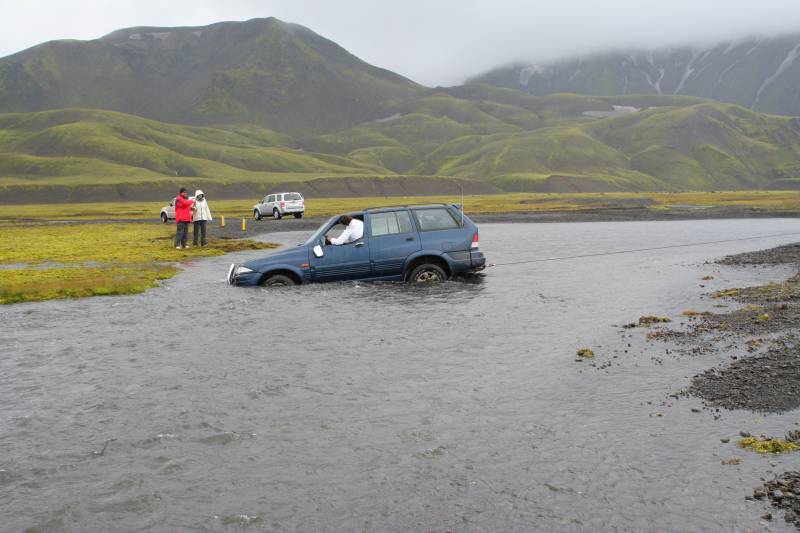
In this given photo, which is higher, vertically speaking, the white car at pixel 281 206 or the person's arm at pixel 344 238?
the white car at pixel 281 206

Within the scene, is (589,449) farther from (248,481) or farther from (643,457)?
(248,481)

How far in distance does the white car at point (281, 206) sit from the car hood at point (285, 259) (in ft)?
139

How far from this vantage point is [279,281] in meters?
18.6

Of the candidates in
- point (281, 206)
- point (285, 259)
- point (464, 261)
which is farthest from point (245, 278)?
point (281, 206)

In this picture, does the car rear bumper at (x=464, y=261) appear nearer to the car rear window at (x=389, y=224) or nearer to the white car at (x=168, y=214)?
the car rear window at (x=389, y=224)

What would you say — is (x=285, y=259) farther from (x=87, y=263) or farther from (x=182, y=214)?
(x=182, y=214)

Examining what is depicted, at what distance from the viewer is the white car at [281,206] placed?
6091 cm

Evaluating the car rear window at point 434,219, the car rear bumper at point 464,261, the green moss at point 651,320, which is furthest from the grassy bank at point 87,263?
the green moss at point 651,320

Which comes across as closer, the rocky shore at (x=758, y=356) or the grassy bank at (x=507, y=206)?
the rocky shore at (x=758, y=356)

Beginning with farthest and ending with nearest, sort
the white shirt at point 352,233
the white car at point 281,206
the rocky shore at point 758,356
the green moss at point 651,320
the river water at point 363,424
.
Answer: the white car at point 281,206 → the white shirt at point 352,233 → the green moss at point 651,320 → the rocky shore at point 758,356 → the river water at point 363,424

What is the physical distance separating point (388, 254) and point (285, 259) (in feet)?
8.65

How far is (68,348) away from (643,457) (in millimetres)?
9828

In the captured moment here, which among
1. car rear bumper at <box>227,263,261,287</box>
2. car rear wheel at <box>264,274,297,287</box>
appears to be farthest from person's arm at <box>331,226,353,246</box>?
car rear bumper at <box>227,263,261,287</box>

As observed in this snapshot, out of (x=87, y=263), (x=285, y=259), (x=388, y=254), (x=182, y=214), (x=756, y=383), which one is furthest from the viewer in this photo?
(x=182, y=214)
